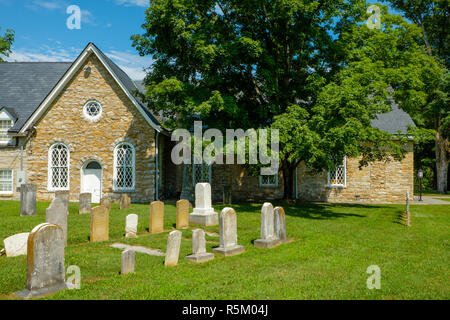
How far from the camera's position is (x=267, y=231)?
9.72 meters

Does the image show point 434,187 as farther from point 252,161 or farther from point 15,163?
point 15,163

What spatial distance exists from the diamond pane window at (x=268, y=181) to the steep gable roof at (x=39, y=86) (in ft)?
22.9

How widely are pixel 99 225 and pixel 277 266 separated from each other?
5270 mm

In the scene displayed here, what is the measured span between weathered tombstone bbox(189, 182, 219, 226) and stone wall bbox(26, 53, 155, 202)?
767 cm

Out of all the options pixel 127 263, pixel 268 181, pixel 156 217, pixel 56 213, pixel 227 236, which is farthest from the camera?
pixel 268 181

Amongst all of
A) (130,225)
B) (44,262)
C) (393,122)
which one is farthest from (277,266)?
(393,122)

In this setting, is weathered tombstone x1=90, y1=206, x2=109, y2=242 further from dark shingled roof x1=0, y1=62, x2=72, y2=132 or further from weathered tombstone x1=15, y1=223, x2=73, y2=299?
dark shingled roof x1=0, y1=62, x2=72, y2=132

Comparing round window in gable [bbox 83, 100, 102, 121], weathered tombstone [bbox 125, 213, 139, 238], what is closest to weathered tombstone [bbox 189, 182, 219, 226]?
weathered tombstone [bbox 125, 213, 139, 238]

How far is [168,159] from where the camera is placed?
77.0 feet

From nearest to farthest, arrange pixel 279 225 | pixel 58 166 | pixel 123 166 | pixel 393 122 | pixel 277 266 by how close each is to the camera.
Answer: pixel 277 266
pixel 279 225
pixel 123 166
pixel 58 166
pixel 393 122

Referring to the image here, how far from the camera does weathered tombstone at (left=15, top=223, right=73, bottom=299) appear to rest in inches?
223

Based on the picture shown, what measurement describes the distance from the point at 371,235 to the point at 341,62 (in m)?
9.34

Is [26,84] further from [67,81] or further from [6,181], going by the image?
[6,181]

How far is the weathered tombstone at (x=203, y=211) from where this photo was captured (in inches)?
523
